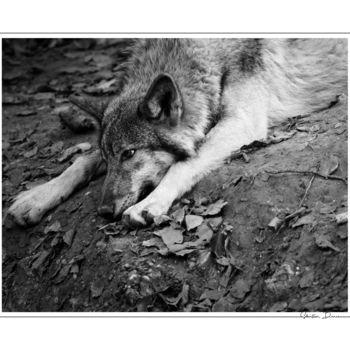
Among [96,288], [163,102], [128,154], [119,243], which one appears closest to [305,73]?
[163,102]

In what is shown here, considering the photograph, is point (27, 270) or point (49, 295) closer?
point (49, 295)

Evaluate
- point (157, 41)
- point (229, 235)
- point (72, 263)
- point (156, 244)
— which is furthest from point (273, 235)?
point (157, 41)

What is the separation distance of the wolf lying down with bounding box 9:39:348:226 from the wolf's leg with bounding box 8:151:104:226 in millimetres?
11

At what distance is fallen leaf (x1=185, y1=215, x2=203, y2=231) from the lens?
4746mm

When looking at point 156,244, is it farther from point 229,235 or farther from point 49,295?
point 49,295

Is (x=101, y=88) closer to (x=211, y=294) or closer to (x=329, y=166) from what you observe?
(x=329, y=166)

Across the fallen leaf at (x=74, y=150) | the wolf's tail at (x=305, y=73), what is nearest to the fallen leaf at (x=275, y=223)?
the wolf's tail at (x=305, y=73)

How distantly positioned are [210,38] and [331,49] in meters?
1.67

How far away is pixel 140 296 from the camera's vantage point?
4.30m

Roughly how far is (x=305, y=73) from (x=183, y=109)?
6.55 ft

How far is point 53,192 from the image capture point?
5922 mm

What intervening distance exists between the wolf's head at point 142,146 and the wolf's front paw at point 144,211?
8.9 inches

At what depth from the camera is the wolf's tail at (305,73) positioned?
6.30 metres
